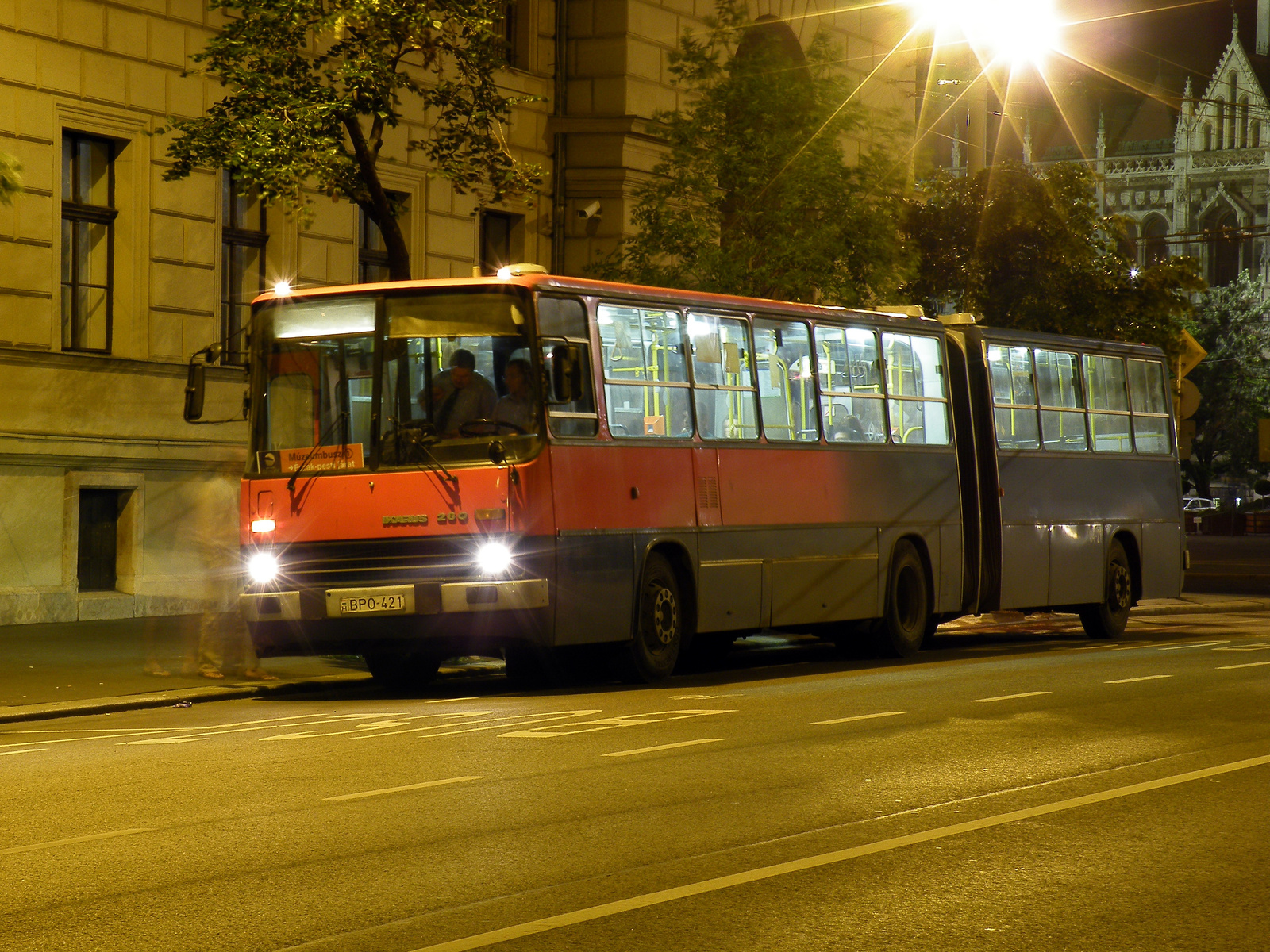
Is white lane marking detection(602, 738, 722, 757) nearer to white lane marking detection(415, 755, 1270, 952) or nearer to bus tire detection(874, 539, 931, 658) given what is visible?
white lane marking detection(415, 755, 1270, 952)

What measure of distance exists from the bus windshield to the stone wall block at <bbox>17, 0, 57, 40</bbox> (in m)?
8.11

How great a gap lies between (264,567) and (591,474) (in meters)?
2.61

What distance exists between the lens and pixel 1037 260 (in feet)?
115

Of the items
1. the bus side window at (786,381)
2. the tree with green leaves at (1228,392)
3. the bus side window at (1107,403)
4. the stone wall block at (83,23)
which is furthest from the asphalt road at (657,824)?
the tree with green leaves at (1228,392)

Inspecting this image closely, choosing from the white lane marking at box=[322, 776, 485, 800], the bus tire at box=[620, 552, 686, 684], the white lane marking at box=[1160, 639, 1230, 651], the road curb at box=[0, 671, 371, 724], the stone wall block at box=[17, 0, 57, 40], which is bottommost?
the white lane marking at box=[322, 776, 485, 800]

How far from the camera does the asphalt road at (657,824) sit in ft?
20.4

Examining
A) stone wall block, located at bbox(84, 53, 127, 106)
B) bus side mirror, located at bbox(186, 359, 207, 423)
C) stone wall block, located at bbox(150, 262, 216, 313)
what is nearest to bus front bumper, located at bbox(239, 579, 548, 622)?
bus side mirror, located at bbox(186, 359, 207, 423)

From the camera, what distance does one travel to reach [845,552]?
17.9 meters

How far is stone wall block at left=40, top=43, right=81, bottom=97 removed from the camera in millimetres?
21656

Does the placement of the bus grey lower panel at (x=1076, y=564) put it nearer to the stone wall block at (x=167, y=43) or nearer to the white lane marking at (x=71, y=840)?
the stone wall block at (x=167, y=43)

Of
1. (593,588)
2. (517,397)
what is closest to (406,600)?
(593,588)

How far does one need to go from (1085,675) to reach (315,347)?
21.6 ft

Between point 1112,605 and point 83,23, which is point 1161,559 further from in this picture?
point 83,23

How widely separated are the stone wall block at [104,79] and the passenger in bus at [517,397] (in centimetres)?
1012
